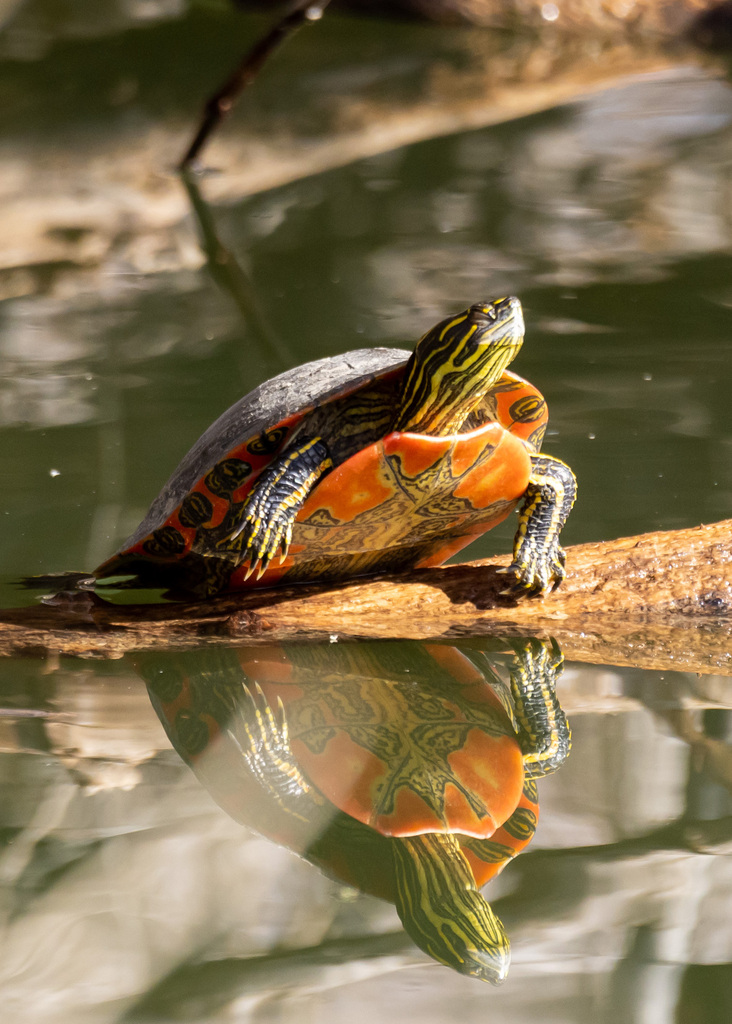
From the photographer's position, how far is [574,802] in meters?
1.91

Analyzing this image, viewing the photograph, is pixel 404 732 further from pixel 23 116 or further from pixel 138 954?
pixel 23 116

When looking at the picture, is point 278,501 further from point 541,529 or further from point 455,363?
point 541,529

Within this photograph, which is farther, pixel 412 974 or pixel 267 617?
pixel 267 617

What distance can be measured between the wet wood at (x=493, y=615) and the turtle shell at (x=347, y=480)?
0.65ft

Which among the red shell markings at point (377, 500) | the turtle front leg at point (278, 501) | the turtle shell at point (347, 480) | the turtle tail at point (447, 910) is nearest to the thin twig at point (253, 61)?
the turtle shell at point (347, 480)

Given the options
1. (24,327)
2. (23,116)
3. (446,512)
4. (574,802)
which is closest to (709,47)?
(23,116)

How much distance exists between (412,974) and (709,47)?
15.0m

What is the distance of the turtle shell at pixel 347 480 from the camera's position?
2.65m

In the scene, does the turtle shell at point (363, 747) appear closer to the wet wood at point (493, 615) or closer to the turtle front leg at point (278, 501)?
the wet wood at point (493, 615)

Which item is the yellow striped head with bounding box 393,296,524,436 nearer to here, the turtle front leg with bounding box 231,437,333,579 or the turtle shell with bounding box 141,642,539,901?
the turtle front leg with bounding box 231,437,333,579

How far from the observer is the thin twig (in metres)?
7.17

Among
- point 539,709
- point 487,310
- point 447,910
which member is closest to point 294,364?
point 487,310

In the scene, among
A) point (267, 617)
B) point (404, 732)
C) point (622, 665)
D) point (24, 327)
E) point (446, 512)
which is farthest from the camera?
point (24, 327)

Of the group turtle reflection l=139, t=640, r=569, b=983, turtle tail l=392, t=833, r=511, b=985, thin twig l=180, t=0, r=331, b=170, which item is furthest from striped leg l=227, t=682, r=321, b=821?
thin twig l=180, t=0, r=331, b=170
